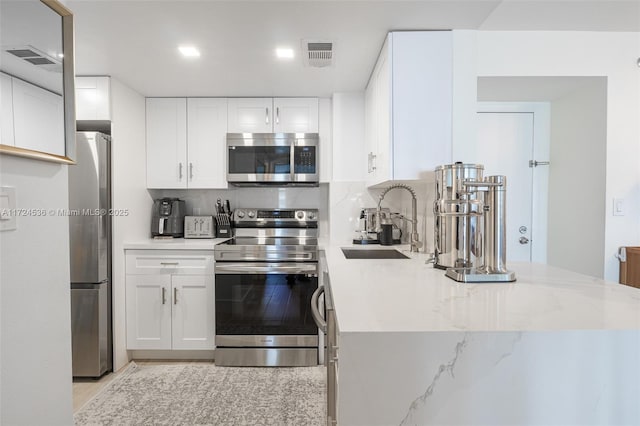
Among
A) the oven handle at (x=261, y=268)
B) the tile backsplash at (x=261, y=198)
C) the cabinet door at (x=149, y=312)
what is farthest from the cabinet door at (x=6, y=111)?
the tile backsplash at (x=261, y=198)

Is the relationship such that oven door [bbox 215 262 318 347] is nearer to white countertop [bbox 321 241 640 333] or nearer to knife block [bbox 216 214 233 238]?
knife block [bbox 216 214 233 238]

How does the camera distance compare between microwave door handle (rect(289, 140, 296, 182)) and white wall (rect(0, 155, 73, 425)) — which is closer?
white wall (rect(0, 155, 73, 425))

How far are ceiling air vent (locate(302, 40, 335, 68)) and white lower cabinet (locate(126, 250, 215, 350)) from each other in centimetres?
161

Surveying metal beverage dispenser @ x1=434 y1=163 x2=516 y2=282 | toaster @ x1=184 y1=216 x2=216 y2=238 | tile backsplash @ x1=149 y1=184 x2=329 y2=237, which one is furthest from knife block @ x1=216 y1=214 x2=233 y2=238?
metal beverage dispenser @ x1=434 y1=163 x2=516 y2=282

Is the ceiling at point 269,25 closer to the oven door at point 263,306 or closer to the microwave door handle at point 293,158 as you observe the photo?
the microwave door handle at point 293,158

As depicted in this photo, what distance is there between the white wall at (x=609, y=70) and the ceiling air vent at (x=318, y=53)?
0.90 metres

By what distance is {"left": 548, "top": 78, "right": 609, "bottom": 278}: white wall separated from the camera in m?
2.16

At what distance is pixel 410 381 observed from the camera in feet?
2.57

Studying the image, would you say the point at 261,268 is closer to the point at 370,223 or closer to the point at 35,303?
the point at 370,223

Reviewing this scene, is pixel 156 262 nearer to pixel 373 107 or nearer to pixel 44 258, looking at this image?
pixel 44 258

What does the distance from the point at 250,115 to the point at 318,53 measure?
1106 mm

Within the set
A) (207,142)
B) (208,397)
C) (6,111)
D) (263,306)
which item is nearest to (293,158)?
(207,142)

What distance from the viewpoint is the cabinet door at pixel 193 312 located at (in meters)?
2.69

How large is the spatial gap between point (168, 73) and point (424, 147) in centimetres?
186
